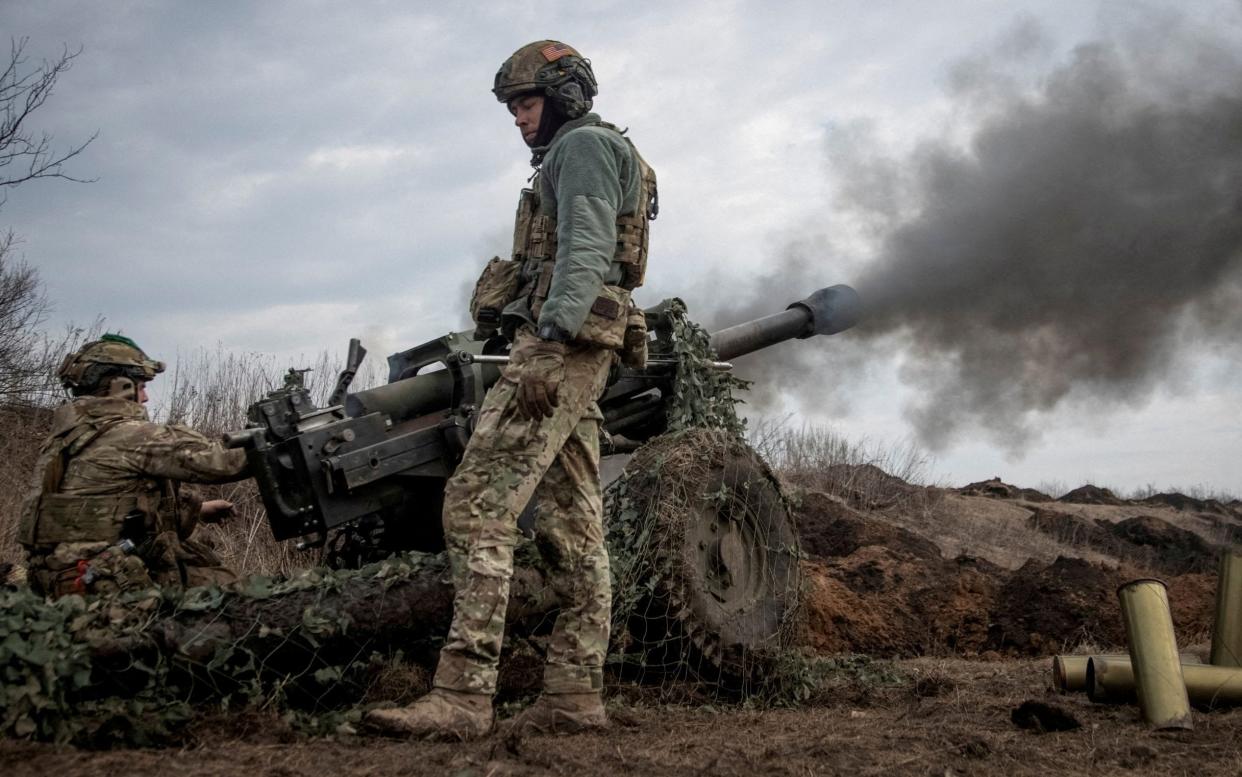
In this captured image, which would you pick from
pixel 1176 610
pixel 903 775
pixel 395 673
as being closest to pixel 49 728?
pixel 395 673

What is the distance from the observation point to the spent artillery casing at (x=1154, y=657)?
4.79m

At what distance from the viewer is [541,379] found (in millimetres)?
4305

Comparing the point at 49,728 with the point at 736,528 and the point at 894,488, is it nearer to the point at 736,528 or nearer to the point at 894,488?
the point at 736,528

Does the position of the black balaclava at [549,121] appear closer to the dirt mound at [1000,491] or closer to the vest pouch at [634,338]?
the vest pouch at [634,338]

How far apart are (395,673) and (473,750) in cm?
90

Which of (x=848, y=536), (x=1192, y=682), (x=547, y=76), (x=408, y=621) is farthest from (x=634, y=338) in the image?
(x=848, y=536)

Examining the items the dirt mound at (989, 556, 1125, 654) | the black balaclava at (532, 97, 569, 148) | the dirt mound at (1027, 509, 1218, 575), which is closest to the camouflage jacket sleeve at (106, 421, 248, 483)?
the black balaclava at (532, 97, 569, 148)

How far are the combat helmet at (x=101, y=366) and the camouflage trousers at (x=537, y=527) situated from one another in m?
2.02

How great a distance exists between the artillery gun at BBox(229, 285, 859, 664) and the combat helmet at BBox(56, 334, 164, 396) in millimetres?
778

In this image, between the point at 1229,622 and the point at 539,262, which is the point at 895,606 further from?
the point at 539,262

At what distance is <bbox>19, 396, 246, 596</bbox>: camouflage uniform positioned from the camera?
512cm

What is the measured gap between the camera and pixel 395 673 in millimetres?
4688

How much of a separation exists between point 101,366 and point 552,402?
7.71 ft

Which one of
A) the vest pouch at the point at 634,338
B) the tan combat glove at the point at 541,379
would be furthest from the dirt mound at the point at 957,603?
the tan combat glove at the point at 541,379
